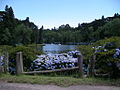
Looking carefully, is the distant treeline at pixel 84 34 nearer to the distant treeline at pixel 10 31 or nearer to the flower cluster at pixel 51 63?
the distant treeline at pixel 10 31

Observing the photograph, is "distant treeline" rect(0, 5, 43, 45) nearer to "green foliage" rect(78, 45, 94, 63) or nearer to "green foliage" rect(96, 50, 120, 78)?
"green foliage" rect(78, 45, 94, 63)

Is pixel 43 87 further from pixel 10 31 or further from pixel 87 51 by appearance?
pixel 10 31

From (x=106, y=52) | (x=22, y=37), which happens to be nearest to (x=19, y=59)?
(x=106, y=52)

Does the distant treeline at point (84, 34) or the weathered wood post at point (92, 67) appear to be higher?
the distant treeline at point (84, 34)

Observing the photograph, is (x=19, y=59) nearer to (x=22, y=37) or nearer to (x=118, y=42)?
(x=118, y=42)

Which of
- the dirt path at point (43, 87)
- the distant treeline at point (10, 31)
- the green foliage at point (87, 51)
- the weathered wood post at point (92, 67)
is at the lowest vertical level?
the dirt path at point (43, 87)

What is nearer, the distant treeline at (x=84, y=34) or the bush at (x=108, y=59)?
the bush at (x=108, y=59)

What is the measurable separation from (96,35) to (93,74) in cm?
8176

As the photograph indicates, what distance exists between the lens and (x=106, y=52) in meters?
7.27

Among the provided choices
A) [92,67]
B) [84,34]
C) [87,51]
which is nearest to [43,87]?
[92,67]

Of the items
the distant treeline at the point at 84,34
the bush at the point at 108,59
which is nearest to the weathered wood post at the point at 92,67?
the bush at the point at 108,59

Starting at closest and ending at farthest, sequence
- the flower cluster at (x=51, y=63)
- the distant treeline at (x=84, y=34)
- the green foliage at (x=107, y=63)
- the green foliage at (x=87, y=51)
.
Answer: the green foliage at (x=107, y=63) < the flower cluster at (x=51, y=63) < the green foliage at (x=87, y=51) < the distant treeline at (x=84, y=34)

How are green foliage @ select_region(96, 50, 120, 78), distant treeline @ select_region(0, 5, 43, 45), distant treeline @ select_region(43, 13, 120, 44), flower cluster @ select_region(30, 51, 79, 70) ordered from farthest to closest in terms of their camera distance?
distant treeline @ select_region(43, 13, 120, 44)
distant treeline @ select_region(0, 5, 43, 45)
flower cluster @ select_region(30, 51, 79, 70)
green foliage @ select_region(96, 50, 120, 78)

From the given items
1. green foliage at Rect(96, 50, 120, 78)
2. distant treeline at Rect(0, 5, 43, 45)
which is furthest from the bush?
distant treeline at Rect(0, 5, 43, 45)
